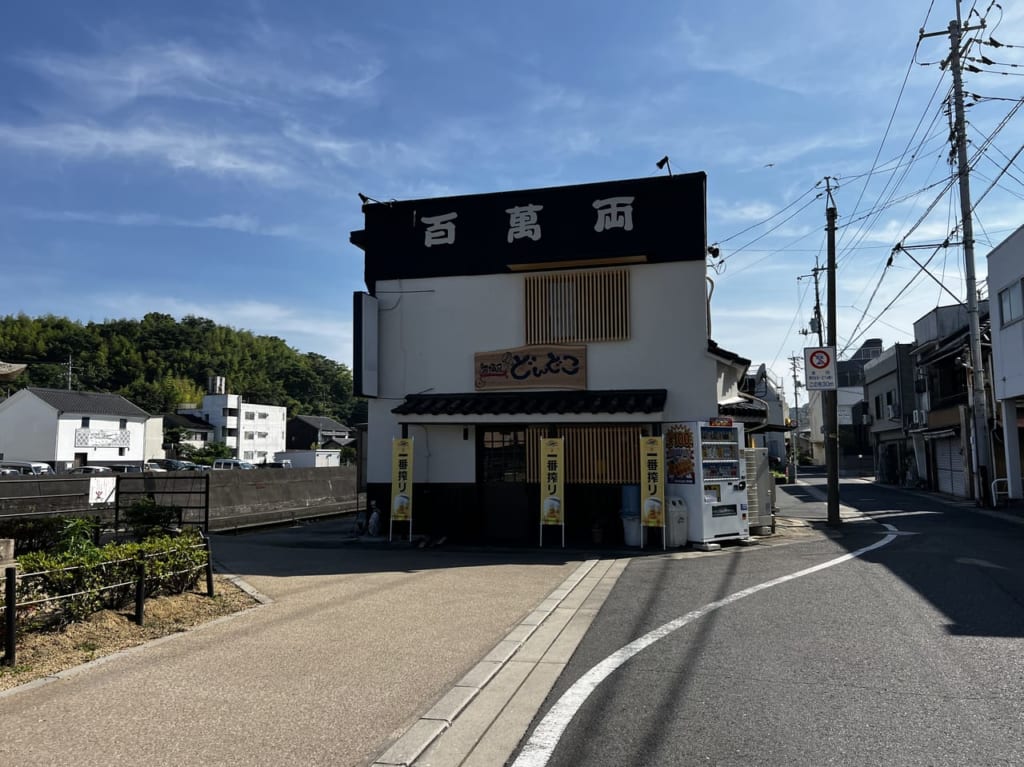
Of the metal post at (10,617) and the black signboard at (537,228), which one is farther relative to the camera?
the black signboard at (537,228)

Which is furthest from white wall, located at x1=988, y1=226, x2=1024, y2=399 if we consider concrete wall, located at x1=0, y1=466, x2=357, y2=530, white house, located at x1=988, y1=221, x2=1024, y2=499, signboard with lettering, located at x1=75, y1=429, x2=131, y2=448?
signboard with lettering, located at x1=75, y1=429, x2=131, y2=448

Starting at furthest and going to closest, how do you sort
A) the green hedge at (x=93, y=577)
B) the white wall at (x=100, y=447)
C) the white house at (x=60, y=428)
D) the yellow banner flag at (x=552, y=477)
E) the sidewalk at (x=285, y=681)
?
the white wall at (x=100, y=447) < the white house at (x=60, y=428) < the yellow banner flag at (x=552, y=477) < the green hedge at (x=93, y=577) < the sidewalk at (x=285, y=681)

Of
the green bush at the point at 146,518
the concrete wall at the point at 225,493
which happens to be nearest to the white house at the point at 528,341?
the concrete wall at the point at 225,493

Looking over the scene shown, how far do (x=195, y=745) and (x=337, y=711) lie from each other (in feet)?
3.07

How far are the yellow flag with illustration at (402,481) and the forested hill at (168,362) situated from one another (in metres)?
66.2

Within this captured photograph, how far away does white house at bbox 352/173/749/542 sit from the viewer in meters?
14.4

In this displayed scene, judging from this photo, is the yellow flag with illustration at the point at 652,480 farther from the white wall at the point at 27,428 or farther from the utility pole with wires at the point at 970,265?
the white wall at the point at 27,428

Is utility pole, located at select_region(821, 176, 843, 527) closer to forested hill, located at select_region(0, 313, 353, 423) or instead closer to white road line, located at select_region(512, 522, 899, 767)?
white road line, located at select_region(512, 522, 899, 767)

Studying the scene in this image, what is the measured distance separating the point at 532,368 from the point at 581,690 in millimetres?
10070

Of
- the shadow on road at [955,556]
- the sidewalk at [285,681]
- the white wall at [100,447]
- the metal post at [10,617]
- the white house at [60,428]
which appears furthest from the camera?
the white wall at [100,447]

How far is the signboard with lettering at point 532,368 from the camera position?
14.9 meters

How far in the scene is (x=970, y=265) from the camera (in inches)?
856

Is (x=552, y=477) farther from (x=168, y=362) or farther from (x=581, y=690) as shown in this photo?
(x=168, y=362)

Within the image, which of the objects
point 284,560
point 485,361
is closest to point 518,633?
point 284,560
